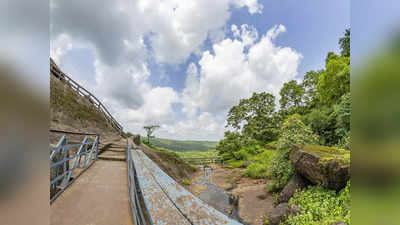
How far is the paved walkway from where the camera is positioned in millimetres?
1220

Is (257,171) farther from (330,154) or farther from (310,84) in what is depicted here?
(310,84)

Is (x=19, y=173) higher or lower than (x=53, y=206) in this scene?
higher

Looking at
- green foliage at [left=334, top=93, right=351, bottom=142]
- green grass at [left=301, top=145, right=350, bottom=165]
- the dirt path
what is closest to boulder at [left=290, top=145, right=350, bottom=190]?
green grass at [left=301, top=145, right=350, bottom=165]

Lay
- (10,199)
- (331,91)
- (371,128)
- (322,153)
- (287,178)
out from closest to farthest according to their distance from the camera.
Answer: (10,199), (371,128), (322,153), (287,178), (331,91)

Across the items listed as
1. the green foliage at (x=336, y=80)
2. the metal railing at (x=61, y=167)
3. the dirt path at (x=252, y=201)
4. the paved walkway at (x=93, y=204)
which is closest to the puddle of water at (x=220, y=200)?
the dirt path at (x=252, y=201)

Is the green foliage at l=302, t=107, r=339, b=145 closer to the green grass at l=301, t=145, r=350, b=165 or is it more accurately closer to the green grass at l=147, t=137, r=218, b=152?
the green grass at l=301, t=145, r=350, b=165

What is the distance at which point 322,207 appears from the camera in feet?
11.7

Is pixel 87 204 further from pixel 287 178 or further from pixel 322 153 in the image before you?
pixel 287 178

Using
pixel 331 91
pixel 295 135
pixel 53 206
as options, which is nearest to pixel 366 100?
pixel 53 206

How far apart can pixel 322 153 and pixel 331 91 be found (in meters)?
6.44

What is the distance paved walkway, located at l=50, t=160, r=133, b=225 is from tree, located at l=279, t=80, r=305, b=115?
18.7 meters

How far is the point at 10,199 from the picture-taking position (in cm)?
37

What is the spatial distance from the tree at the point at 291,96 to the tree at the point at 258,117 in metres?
1.56

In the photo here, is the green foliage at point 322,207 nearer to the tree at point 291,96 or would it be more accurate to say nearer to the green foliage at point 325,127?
the green foliage at point 325,127
